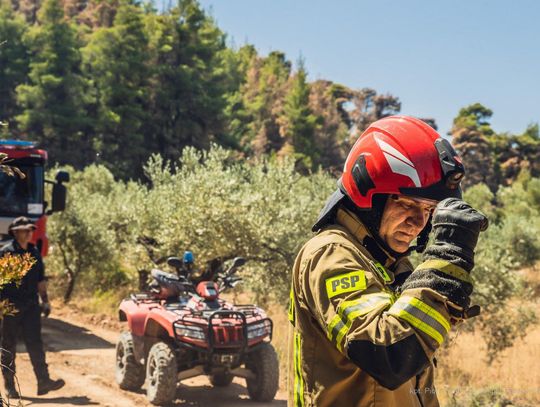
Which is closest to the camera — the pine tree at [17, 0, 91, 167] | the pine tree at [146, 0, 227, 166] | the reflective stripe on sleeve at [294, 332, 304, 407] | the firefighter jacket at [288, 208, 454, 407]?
the firefighter jacket at [288, 208, 454, 407]

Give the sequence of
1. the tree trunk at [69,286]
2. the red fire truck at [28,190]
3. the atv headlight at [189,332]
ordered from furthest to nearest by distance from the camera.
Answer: the tree trunk at [69,286]
the red fire truck at [28,190]
the atv headlight at [189,332]

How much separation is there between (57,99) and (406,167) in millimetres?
48781

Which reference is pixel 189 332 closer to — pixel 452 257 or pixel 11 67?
pixel 452 257

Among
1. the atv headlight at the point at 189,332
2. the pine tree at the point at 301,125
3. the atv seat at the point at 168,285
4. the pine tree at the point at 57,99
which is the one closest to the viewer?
the atv headlight at the point at 189,332

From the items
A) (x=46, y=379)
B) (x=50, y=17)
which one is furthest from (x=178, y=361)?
(x=50, y=17)

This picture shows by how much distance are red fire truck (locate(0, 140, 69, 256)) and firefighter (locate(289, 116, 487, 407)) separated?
933 cm

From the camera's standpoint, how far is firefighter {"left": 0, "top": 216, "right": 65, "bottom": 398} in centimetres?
772

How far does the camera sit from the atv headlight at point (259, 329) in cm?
777

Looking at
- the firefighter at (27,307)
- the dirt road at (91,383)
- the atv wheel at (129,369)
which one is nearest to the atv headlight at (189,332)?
the dirt road at (91,383)

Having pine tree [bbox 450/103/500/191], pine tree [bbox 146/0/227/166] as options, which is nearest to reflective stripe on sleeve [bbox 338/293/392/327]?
pine tree [bbox 146/0/227/166]

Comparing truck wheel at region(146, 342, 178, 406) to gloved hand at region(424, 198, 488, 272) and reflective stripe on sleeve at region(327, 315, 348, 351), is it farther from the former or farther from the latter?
gloved hand at region(424, 198, 488, 272)

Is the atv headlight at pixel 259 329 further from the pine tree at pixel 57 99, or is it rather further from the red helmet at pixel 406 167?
the pine tree at pixel 57 99

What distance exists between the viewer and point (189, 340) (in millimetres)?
7516

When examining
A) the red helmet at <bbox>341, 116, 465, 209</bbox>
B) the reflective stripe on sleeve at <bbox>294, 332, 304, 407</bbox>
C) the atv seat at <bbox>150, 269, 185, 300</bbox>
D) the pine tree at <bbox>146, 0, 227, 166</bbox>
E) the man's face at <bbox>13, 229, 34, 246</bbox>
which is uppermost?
the pine tree at <bbox>146, 0, 227, 166</bbox>
